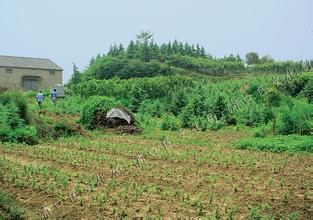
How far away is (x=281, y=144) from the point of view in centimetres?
1208

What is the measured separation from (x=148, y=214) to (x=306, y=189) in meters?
3.20

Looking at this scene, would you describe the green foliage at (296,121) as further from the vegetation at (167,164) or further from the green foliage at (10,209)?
the green foliage at (10,209)

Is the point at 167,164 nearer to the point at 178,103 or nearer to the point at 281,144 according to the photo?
the point at 281,144

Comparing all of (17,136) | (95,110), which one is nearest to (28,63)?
(95,110)

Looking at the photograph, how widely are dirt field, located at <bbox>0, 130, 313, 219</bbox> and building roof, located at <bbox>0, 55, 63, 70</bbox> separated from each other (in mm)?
32332

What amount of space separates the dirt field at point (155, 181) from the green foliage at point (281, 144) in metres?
0.64

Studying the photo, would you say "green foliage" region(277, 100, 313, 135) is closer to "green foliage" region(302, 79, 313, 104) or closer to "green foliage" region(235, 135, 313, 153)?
"green foliage" region(235, 135, 313, 153)

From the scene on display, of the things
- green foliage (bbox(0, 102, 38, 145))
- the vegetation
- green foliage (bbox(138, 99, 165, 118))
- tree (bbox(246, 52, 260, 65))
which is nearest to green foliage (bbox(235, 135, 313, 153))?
the vegetation

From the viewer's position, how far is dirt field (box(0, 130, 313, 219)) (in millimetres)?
6355

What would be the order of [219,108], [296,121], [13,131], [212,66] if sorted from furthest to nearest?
[212,66] → [219,108] → [296,121] → [13,131]

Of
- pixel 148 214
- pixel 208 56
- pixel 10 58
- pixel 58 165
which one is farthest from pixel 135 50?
pixel 148 214

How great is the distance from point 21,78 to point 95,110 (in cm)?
2784

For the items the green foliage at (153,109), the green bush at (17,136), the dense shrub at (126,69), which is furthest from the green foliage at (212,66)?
the green bush at (17,136)

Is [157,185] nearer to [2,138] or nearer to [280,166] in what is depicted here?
[280,166]
